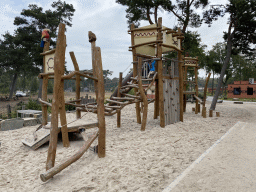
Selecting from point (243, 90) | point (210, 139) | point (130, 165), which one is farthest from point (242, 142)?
point (243, 90)

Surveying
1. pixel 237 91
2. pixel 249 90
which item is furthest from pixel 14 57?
pixel 249 90

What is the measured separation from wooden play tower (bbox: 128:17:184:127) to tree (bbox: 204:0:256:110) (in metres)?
6.50

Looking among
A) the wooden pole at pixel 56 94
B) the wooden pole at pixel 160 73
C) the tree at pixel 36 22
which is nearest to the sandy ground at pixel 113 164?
the wooden pole at pixel 56 94

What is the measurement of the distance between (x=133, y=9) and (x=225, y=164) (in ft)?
Result: 50.3

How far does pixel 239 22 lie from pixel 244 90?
26678mm

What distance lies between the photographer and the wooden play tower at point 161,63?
23.6ft

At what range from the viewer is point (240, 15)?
39.3 feet

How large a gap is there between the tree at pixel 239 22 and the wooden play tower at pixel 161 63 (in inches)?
256

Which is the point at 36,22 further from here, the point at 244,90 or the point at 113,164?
the point at 244,90

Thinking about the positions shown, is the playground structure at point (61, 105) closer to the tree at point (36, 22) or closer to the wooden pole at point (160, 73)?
the wooden pole at point (160, 73)

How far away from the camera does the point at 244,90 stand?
113 feet

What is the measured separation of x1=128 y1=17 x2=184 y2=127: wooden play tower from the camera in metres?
7.19

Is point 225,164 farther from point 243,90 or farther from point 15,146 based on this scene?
point 243,90

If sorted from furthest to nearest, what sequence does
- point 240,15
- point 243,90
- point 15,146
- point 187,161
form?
1. point 243,90
2. point 240,15
3. point 15,146
4. point 187,161
